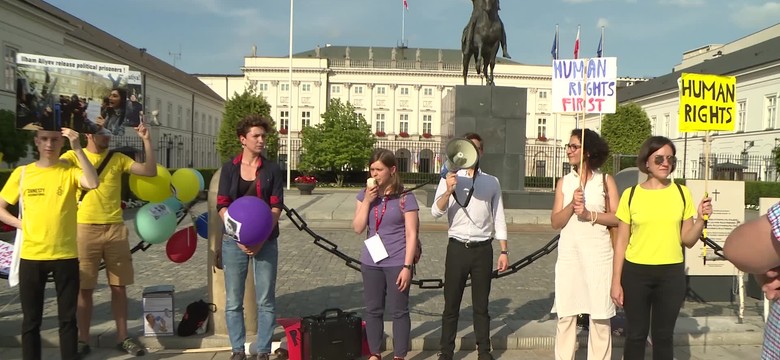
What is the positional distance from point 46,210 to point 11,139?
835 inches

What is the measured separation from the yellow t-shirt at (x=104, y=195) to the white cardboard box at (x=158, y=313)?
2.62 ft

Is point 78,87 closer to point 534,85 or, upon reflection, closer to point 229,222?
point 229,222

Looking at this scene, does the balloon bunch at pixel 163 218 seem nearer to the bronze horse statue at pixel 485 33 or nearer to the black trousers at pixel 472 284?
the black trousers at pixel 472 284

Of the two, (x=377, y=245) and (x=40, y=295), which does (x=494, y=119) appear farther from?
(x=40, y=295)

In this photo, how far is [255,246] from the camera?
170 inches

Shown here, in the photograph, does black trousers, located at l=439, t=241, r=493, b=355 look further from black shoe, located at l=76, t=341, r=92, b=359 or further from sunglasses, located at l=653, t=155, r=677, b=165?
black shoe, located at l=76, t=341, r=92, b=359

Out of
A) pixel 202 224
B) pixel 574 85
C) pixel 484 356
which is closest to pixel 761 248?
pixel 484 356

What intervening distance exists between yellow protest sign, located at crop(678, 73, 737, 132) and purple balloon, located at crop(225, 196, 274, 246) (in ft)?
13.9

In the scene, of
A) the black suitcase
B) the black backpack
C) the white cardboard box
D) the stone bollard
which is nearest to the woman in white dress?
the black suitcase

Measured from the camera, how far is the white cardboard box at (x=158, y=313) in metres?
5.12

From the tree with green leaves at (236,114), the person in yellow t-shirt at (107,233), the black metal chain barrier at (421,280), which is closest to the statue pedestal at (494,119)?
the black metal chain barrier at (421,280)

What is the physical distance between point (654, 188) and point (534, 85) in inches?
3109

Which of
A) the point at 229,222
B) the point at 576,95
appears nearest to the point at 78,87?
the point at 229,222

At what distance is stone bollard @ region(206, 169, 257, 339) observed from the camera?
499 cm
